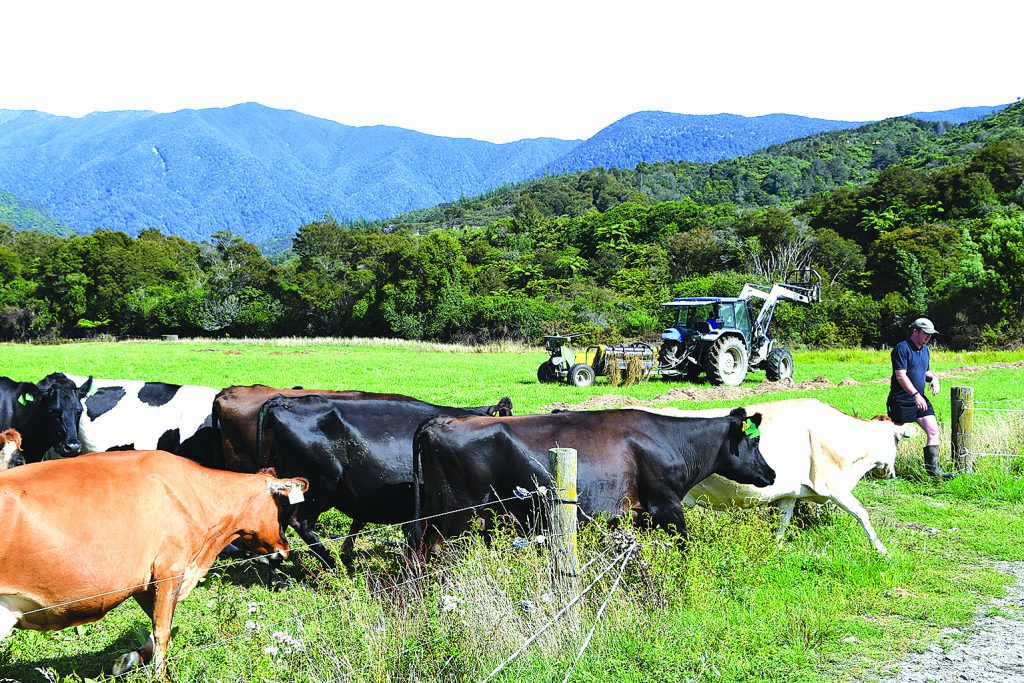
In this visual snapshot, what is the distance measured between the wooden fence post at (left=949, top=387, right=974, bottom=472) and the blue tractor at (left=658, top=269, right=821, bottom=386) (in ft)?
43.3

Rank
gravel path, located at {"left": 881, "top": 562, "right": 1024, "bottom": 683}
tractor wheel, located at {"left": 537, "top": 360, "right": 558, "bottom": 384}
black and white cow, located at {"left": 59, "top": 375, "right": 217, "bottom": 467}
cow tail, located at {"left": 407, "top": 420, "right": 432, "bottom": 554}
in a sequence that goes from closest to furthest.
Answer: gravel path, located at {"left": 881, "top": 562, "right": 1024, "bottom": 683} → cow tail, located at {"left": 407, "top": 420, "right": 432, "bottom": 554} → black and white cow, located at {"left": 59, "top": 375, "right": 217, "bottom": 467} → tractor wheel, located at {"left": 537, "top": 360, "right": 558, "bottom": 384}

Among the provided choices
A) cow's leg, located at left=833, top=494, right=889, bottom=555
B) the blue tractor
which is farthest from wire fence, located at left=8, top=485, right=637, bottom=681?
the blue tractor

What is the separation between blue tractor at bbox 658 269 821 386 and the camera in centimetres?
2345

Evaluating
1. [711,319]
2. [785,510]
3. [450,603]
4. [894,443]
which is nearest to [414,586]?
[450,603]

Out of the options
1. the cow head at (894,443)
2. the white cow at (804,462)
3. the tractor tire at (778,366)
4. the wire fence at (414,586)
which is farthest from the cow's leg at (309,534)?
the tractor tire at (778,366)

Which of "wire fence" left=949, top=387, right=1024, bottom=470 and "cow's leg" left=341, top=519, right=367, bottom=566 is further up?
"wire fence" left=949, top=387, right=1024, bottom=470

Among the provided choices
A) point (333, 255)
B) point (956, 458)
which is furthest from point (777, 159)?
point (956, 458)

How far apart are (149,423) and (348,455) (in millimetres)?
3344

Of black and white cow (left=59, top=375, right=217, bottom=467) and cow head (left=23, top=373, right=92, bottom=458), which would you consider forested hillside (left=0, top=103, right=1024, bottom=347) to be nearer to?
black and white cow (left=59, top=375, right=217, bottom=467)

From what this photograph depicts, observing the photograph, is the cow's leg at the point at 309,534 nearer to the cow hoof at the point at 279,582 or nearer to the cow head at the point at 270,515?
the cow hoof at the point at 279,582

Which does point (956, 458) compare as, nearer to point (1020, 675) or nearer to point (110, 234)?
point (1020, 675)

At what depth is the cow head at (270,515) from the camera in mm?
5711

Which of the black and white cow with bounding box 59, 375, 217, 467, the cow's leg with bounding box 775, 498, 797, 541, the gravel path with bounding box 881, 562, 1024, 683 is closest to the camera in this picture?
the gravel path with bounding box 881, 562, 1024, 683

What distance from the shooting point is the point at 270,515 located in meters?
5.77
